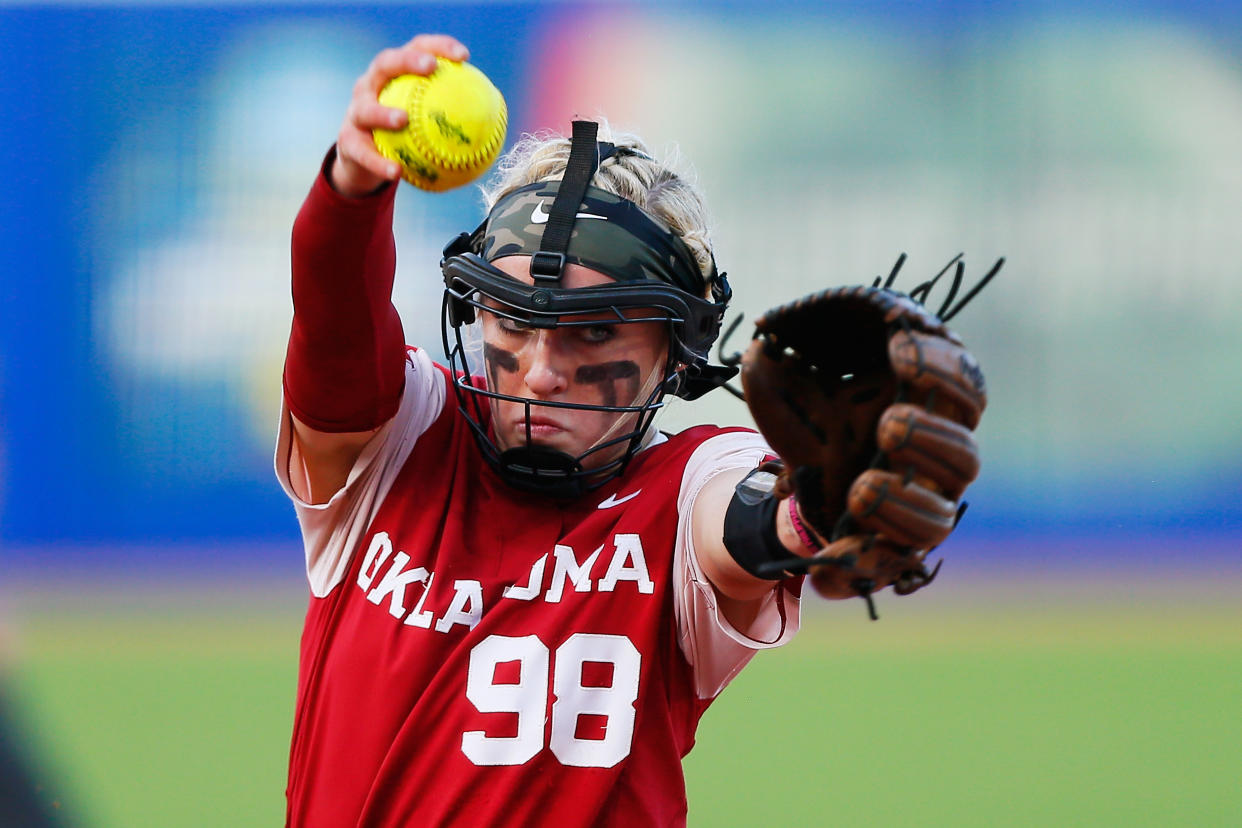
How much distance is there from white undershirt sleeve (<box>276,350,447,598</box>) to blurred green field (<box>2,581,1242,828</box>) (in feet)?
6.26

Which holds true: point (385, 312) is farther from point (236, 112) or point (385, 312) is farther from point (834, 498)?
point (236, 112)

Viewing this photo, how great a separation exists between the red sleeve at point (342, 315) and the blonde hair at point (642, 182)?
1.27ft

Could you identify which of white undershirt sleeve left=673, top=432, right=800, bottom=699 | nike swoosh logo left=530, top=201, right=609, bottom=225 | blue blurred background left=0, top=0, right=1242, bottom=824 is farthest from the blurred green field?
nike swoosh logo left=530, top=201, right=609, bottom=225

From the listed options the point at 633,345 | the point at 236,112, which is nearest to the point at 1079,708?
the point at 633,345

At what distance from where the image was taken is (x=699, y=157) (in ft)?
12.5

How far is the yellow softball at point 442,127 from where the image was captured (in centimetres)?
126

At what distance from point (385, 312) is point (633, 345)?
14.3 inches

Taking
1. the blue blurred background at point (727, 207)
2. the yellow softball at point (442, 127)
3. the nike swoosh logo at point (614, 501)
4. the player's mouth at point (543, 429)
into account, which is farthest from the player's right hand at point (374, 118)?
the blue blurred background at point (727, 207)

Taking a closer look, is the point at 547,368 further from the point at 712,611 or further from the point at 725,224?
the point at 725,224

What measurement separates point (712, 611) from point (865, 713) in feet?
7.59

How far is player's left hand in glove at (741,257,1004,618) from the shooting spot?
985 mm

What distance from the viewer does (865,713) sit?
343 cm

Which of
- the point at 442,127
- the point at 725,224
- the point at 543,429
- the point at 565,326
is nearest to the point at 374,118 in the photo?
the point at 442,127

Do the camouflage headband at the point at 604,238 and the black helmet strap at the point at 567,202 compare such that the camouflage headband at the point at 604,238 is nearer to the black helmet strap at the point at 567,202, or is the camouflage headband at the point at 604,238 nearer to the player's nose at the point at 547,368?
the black helmet strap at the point at 567,202
